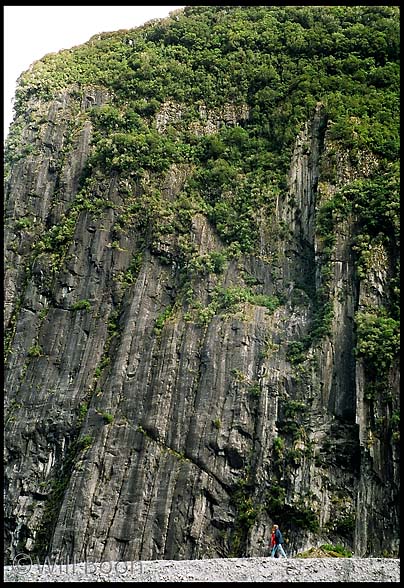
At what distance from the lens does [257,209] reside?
33844 millimetres

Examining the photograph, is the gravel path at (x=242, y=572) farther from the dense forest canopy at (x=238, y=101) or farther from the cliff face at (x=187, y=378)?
the dense forest canopy at (x=238, y=101)

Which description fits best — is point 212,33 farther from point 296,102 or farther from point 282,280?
point 282,280

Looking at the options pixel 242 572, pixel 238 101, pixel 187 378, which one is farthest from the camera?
pixel 238 101

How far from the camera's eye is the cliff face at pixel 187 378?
1033 inches

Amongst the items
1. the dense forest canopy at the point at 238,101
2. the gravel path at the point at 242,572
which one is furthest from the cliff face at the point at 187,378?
the gravel path at the point at 242,572

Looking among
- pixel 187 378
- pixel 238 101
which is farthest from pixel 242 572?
pixel 238 101

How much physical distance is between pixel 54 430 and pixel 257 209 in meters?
12.3

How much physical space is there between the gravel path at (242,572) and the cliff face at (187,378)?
6.10m

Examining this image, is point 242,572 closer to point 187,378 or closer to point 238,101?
point 187,378

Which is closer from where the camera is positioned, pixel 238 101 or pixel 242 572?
pixel 242 572

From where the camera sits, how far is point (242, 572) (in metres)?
18.7

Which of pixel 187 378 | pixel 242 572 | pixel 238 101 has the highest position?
pixel 238 101

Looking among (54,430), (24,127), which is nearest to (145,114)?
(24,127)

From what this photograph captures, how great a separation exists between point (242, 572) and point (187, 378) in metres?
11.0
